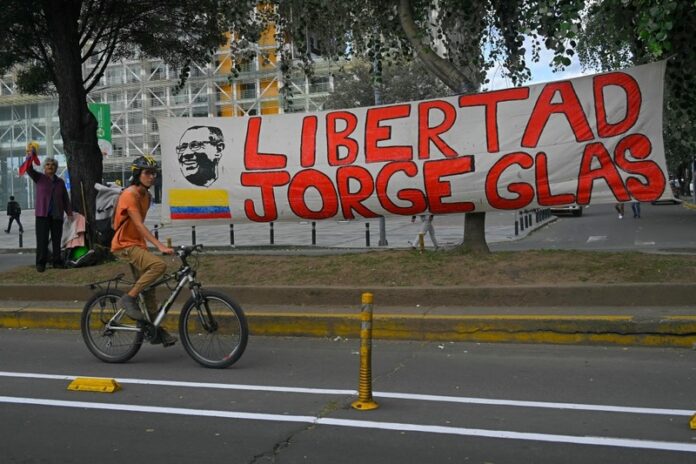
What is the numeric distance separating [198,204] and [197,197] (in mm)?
110

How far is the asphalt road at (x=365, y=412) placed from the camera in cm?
439

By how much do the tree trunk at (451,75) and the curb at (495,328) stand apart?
2.57m

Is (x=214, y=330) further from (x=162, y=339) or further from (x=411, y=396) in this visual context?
(x=411, y=396)

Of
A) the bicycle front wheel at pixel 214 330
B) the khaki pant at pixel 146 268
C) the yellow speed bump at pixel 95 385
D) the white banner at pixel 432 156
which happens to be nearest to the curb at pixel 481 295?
the white banner at pixel 432 156

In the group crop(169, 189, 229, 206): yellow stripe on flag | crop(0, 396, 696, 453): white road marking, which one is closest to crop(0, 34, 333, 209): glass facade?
crop(169, 189, 229, 206): yellow stripe on flag

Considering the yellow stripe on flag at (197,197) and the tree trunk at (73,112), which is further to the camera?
the tree trunk at (73,112)

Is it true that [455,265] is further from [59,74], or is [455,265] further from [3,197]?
[3,197]

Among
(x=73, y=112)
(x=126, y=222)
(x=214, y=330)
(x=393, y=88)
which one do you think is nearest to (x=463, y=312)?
(x=214, y=330)

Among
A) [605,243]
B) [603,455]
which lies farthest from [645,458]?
[605,243]

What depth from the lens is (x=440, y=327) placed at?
777cm

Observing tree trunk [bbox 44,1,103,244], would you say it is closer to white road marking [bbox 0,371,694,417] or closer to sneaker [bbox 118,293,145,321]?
sneaker [bbox 118,293,145,321]

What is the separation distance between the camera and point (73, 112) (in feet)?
38.4

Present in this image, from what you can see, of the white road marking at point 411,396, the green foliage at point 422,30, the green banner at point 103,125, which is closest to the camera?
the white road marking at point 411,396

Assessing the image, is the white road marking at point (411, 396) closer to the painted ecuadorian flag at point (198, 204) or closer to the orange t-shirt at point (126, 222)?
the orange t-shirt at point (126, 222)
